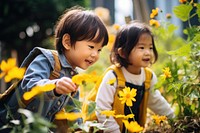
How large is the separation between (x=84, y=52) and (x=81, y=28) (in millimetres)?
120

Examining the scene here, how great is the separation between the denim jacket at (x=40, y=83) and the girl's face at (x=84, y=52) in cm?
5

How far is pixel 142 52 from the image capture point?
2312 mm

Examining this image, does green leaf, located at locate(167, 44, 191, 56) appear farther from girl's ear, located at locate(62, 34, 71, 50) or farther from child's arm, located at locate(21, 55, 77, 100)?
child's arm, located at locate(21, 55, 77, 100)

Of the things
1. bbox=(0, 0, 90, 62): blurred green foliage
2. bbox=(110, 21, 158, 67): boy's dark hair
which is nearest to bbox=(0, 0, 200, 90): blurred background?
bbox=(0, 0, 90, 62): blurred green foliage

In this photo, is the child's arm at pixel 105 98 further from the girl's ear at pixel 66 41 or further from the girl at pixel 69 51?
the girl's ear at pixel 66 41

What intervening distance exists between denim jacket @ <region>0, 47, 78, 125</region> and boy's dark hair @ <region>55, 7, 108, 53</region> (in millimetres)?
111

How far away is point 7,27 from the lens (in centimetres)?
777

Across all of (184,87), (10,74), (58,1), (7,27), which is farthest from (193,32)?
(7,27)

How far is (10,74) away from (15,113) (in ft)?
2.47

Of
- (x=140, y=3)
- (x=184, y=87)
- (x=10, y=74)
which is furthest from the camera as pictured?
(x=140, y=3)

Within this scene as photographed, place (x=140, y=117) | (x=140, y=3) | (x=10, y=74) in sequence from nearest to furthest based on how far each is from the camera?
(x=10, y=74), (x=140, y=117), (x=140, y=3)

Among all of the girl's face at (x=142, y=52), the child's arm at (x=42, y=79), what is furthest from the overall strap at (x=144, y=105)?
the child's arm at (x=42, y=79)

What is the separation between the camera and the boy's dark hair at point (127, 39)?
2.33 m

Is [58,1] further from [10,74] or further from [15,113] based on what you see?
[10,74]
